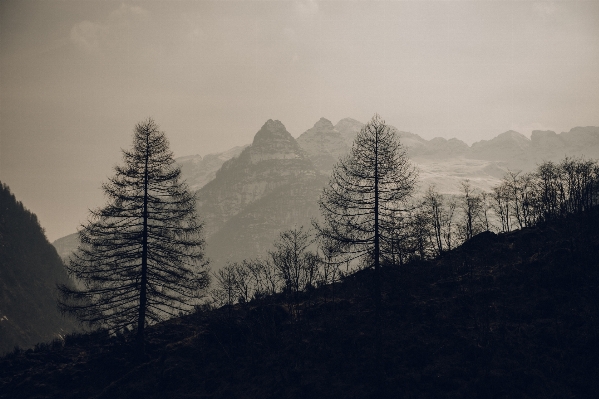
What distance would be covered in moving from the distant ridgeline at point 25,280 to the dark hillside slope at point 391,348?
114013mm

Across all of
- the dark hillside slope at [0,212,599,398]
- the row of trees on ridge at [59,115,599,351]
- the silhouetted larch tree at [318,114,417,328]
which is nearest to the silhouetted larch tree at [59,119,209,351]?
the row of trees on ridge at [59,115,599,351]

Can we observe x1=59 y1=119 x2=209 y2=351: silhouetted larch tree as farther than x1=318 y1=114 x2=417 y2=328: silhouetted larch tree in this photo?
Yes

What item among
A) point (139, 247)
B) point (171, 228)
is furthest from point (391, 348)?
point (139, 247)

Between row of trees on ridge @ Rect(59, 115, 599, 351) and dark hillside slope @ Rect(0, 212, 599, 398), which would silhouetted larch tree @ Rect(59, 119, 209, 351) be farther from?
dark hillside slope @ Rect(0, 212, 599, 398)

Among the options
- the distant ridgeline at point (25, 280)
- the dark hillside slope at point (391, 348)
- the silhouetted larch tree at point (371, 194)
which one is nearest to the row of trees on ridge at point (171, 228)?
the silhouetted larch tree at point (371, 194)

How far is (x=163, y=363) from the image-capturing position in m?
17.2

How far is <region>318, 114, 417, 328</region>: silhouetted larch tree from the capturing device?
1741 cm

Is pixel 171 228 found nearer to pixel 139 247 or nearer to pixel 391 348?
pixel 139 247

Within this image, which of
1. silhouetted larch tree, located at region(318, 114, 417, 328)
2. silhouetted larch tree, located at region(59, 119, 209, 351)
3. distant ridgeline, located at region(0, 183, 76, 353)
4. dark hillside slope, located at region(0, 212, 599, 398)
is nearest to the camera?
dark hillside slope, located at region(0, 212, 599, 398)

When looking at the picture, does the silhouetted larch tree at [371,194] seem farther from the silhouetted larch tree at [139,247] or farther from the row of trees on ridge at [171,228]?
Result: the silhouetted larch tree at [139,247]

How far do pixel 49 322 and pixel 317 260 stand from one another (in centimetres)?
14122

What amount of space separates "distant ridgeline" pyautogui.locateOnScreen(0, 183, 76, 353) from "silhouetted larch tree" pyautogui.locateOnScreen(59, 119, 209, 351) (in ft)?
374

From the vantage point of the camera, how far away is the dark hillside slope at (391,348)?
12.8 meters

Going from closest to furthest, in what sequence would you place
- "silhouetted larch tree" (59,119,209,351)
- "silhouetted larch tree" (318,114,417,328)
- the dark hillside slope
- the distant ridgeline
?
1. the dark hillside slope
2. "silhouetted larch tree" (318,114,417,328)
3. "silhouetted larch tree" (59,119,209,351)
4. the distant ridgeline
